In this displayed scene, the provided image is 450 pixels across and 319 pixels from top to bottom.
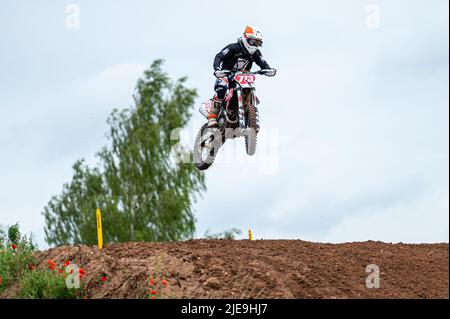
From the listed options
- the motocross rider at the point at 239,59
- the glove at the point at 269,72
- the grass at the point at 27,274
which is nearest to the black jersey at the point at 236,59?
the motocross rider at the point at 239,59

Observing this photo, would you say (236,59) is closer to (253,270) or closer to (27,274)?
(253,270)

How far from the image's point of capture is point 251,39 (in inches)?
590

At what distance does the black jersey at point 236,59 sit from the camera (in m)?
15.2

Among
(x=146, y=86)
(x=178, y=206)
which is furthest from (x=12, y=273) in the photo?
(x=146, y=86)

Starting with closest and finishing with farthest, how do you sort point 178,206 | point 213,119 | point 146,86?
1. point 213,119
2. point 178,206
3. point 146,86

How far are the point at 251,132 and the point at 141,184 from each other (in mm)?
13141

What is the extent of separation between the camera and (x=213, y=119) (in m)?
15.9

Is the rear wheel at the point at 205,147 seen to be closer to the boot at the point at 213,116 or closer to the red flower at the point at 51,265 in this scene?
the boot at the point at 213,116

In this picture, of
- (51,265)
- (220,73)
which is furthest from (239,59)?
(51,265)

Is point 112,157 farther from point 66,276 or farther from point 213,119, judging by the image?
point 66,276

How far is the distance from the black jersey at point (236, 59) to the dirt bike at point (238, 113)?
0.29m

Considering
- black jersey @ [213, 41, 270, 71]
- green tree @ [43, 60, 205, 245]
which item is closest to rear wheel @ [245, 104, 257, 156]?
black jersey @ [213, 41, 270, 71]
